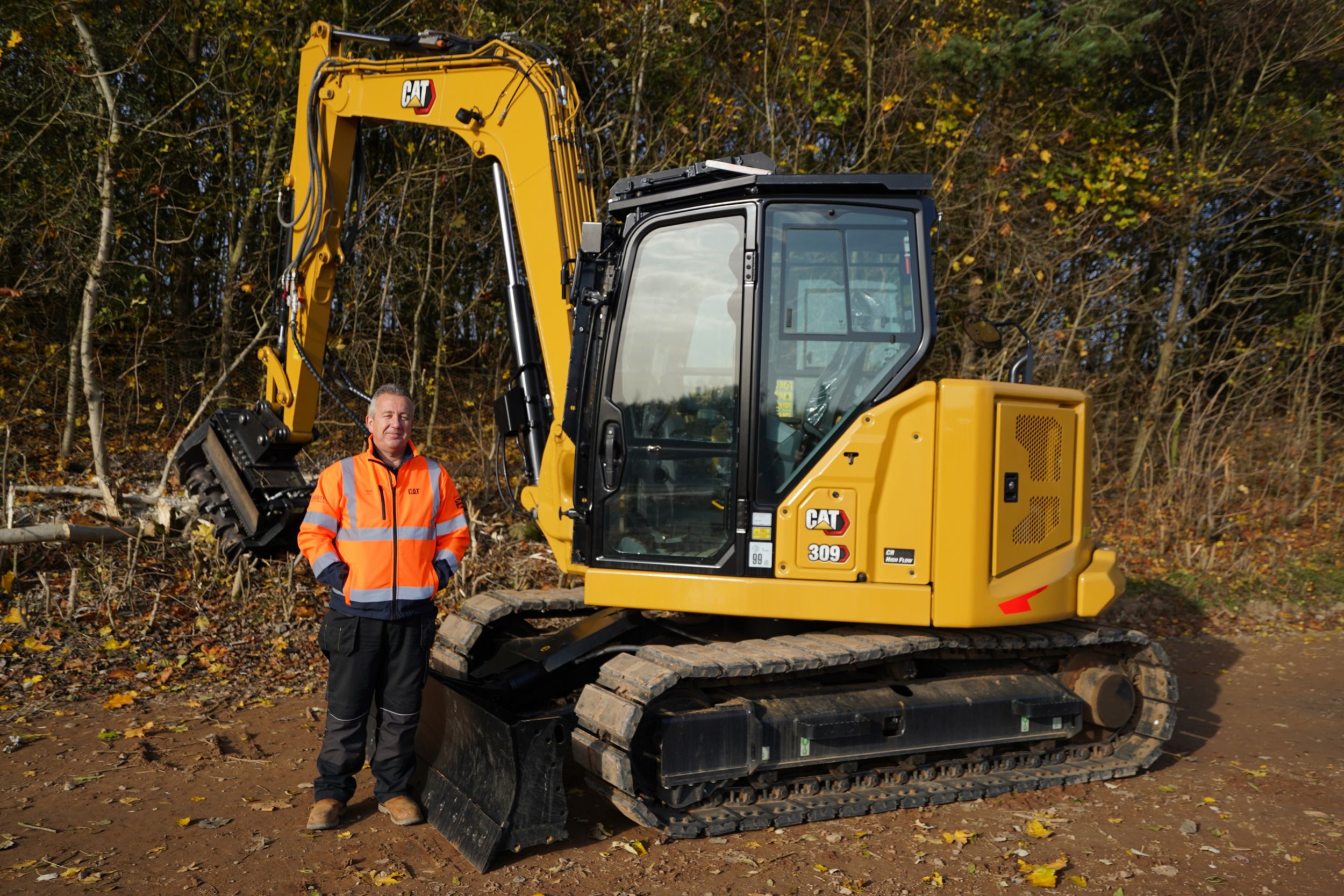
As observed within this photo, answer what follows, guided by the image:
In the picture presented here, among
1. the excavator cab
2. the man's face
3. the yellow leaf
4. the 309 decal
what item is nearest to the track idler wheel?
the yellow leaf

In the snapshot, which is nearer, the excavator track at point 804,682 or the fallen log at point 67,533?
the excavator track at point 804,682

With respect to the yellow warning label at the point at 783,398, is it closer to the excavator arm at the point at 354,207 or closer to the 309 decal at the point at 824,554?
the 309 decal at the point at 824,554

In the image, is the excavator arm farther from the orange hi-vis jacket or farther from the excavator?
the orange hi-vis jacket

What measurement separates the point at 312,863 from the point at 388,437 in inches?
62.7

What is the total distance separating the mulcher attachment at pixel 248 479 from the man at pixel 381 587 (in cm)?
242

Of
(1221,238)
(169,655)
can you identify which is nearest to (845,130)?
(1221,238)

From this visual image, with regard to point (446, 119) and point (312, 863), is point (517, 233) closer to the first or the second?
point (446, 119)

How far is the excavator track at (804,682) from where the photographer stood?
399 cm

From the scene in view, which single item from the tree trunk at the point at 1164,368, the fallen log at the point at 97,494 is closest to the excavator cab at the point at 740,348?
the fallen log at the point at 97,494

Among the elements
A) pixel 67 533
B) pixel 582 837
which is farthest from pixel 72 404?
pixel 582 837

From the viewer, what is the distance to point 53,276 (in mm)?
8500

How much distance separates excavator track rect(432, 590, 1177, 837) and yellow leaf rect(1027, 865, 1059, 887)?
0.72m

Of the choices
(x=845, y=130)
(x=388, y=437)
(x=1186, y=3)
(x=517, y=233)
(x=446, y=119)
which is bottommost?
(x=388, y=437)

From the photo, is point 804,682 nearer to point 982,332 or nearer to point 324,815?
point 982,332
